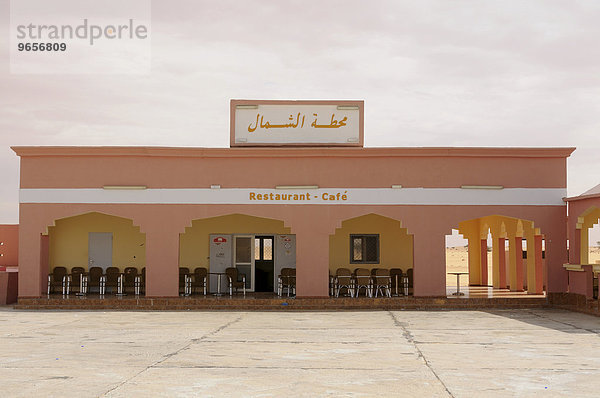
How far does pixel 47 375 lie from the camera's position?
909 centimetres

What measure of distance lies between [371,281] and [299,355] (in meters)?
9.08

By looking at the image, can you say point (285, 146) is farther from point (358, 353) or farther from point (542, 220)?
point (358, 353)

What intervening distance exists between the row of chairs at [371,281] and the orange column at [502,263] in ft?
13.9

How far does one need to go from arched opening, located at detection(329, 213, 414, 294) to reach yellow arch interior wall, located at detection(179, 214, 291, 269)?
1.95m

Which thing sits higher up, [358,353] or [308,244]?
[308,244]

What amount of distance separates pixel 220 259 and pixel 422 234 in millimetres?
6314

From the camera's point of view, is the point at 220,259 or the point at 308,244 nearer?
the point at 308,244

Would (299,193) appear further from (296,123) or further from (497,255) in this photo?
(497,255)

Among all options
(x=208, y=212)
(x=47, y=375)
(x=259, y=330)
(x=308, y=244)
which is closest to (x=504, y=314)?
(x=308, y=244)

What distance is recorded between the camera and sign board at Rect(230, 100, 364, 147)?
20.2 metres

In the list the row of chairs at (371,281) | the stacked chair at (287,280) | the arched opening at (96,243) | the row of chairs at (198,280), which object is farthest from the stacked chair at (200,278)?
the row of chairs at (371,281)

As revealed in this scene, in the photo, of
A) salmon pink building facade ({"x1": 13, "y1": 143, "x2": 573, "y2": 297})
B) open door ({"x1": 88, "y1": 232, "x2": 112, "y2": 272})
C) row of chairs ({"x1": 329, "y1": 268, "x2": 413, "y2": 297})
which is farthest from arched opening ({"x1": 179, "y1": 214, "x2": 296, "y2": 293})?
salmon pink building facade ({"x1": 13, "y1": 143, "x2": 573, "y2": 297})

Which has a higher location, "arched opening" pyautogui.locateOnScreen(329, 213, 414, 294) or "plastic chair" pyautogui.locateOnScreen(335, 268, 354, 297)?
"arched opening" pyautogui.locateOnScreen(329, 213, 414, 294)

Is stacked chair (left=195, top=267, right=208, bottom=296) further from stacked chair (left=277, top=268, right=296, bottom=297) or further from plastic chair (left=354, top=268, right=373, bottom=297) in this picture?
plastic chair (left=354, top=268, right=373, bottom=297)
